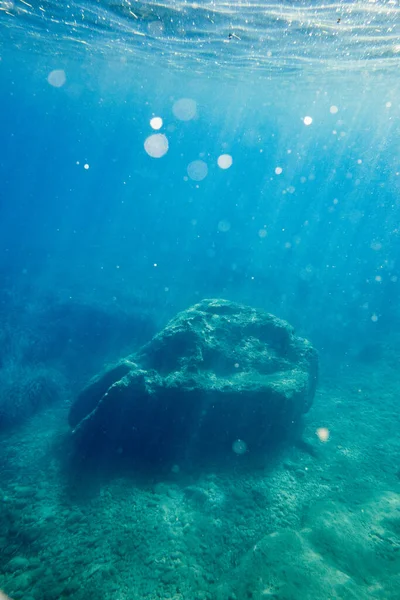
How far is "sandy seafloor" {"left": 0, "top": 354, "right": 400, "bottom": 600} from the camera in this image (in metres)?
4.23

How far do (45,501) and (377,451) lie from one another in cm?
791

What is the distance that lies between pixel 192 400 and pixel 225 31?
48.7 feet

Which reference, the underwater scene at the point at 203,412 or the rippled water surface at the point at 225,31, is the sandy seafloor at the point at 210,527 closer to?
the underwater scene at the point at 203,412

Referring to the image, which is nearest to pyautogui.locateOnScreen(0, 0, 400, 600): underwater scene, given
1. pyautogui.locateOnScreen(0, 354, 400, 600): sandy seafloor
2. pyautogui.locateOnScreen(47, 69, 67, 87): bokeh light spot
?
pyautogui.locateOnScreen(0, 354, 400, 600): sandy seafloor

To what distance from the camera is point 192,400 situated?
7188mm

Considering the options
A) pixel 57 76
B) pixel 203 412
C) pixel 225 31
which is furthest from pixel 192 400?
pixel 57 76

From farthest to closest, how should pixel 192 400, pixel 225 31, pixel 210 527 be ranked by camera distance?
pixel 225 31, pixel 192 400, pixel 210 527

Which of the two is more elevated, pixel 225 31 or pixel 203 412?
pixel 225 31

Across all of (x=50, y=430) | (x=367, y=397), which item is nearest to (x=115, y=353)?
(x=50, y=430)

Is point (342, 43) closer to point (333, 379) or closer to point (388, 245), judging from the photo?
point (333, 379)

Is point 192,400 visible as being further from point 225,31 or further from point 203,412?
point 225,31

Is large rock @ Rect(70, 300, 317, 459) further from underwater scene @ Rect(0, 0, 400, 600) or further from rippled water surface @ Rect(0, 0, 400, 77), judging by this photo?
rippled water surface @ Rect(0, 0, 400, 77)

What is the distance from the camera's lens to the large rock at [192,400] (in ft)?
22.9

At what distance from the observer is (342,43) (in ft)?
43.8
